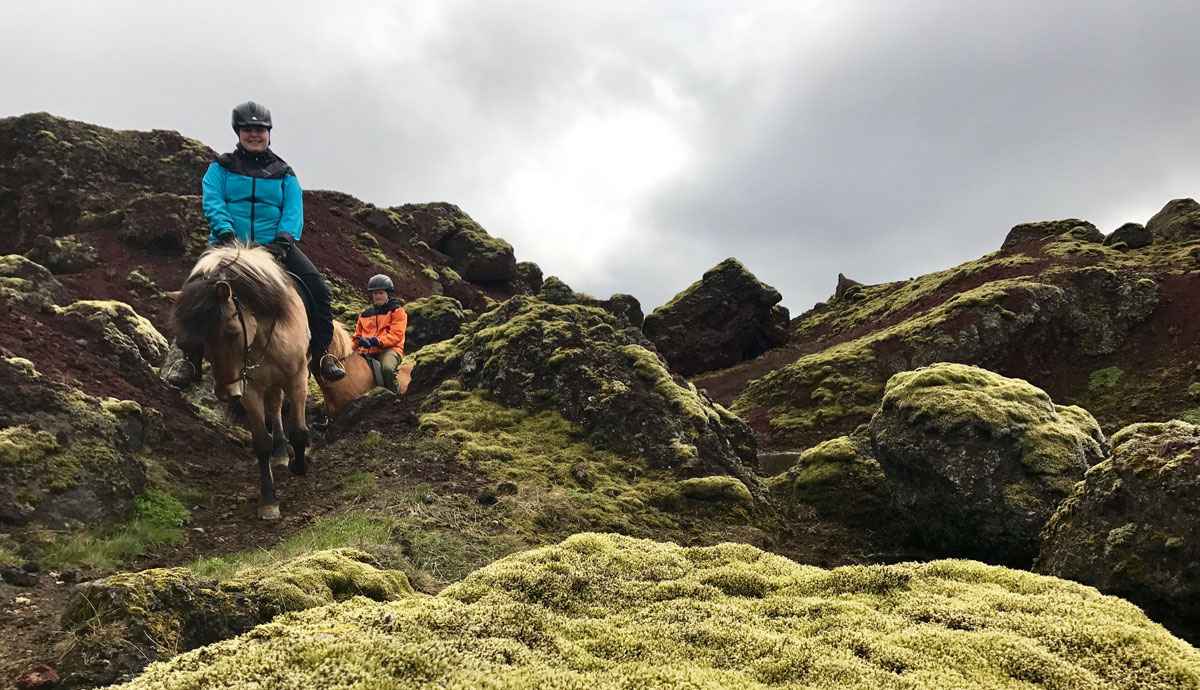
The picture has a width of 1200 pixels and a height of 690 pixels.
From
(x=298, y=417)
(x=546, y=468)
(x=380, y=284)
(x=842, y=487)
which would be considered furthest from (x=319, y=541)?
(x=842, y=487)

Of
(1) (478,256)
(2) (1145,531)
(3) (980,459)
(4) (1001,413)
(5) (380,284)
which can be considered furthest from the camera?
(1) (478,256)

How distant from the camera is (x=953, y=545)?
37.3 feet

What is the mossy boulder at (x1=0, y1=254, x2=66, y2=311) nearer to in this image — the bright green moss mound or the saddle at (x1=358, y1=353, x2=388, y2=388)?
the saddle at (x1=358, y1=353, x2=388, y2=388)

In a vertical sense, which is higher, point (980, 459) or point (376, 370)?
point (376, 370)

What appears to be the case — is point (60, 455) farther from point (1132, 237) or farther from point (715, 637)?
point (1132, 237)

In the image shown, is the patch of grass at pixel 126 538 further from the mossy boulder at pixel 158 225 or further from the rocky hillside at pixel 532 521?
the mossy boulder at pixel 158 225

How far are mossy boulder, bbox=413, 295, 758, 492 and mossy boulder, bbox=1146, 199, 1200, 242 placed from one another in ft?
172

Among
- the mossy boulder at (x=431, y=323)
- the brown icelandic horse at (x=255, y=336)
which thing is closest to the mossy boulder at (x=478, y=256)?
the mossy boulder at (x=431, y=323)

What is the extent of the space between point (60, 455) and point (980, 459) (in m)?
14.8

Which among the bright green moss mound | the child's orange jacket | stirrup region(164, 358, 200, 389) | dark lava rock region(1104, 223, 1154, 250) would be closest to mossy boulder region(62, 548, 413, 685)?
the bright green moss mound

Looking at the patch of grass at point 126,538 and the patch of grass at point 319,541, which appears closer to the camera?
the patch of grass at point 126,538

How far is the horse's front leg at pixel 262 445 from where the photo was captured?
927 centimetres

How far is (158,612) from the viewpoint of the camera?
3.78 meters

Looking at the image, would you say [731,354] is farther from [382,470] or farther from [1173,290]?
[382,470]
